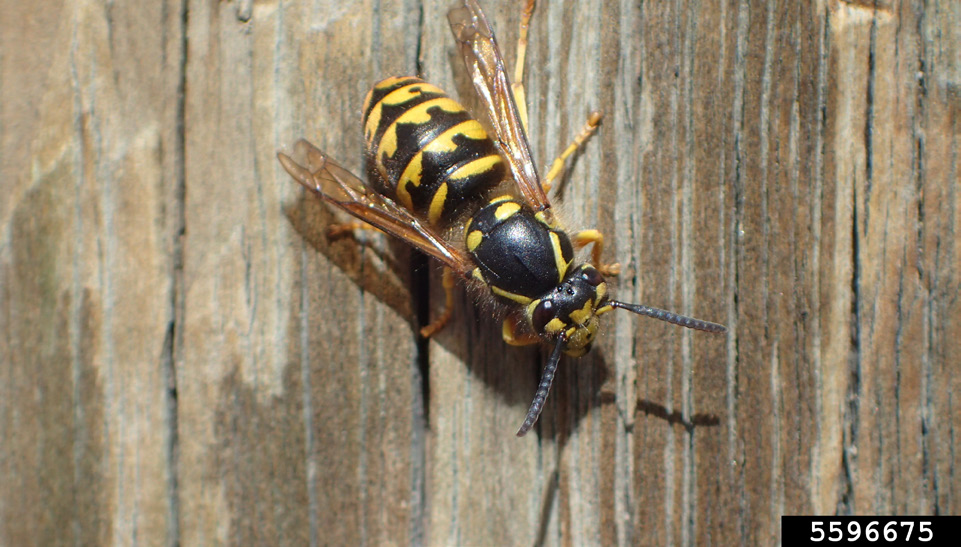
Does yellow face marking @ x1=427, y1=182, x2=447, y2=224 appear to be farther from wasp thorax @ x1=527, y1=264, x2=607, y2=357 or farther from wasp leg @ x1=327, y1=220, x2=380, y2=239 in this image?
wasp thorax @ x1=527, y1=264, x2=607, y2=357

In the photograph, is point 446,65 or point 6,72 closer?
point 6,72

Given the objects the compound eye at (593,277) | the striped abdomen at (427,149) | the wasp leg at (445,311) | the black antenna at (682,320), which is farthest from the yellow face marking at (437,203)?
the black antenna at (682,320)

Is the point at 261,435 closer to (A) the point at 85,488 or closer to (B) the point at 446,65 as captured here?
(A) the point at 85,488

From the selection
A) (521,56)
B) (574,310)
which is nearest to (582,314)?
(574,310)

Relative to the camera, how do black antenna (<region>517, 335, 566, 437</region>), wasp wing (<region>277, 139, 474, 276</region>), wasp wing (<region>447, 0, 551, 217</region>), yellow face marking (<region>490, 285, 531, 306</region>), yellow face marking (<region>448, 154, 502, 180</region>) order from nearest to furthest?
1. black antenna (<region>517, 335, 566, 437</region>)
2. wasp wing (<region>277, 139, 474, 276</region>)
3. wasp wing (<region>447, 0, 551, 217</region>)
4. yellow face marking (<region>490, 285, 531, 306</region>)
5. yellow face marking (<region>448, 154, 502, 180</region>)

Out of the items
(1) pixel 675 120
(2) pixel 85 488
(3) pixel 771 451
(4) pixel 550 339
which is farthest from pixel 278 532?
(1) pixel 675 120

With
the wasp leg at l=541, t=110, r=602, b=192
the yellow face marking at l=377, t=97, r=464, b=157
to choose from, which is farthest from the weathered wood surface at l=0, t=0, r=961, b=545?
the yellow face marking at l=377, t=97, r=464, b=157
